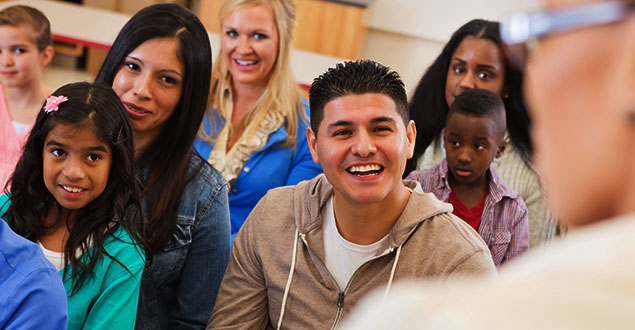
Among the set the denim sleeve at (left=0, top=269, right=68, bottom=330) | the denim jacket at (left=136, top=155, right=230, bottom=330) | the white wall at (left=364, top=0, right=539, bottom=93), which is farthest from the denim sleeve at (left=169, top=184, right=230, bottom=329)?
the white wall at (left=364, top=0, right=539, bottom=93)

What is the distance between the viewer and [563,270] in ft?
1.42

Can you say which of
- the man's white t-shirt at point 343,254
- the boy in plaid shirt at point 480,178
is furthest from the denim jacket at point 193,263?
the boy in plaid shirt at point 480,178

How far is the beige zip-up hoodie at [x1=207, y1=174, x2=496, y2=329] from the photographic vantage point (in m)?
1.70

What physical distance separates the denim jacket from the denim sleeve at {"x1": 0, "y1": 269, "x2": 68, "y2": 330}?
54 cm

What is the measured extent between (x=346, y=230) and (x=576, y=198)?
4.33ft

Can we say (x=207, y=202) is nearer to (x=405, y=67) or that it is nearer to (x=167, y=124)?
(x=167, y=124)

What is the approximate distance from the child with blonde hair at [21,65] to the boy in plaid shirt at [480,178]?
160cm

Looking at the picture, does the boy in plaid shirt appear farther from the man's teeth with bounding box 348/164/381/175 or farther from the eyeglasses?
the eyeglasses

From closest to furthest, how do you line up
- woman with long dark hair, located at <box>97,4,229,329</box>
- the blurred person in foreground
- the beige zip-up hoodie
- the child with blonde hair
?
the blurred person in foreground
the beige zip-up hoodie
woman with long dark hair, located at <box>97,4,229,329</box>
the child with blonde hair

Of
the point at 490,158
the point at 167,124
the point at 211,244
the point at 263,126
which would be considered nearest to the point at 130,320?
the point at 211,244

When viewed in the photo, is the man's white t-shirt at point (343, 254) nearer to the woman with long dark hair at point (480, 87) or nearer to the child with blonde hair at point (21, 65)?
the woman with long dark hair at point (480, 87)

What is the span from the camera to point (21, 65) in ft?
9.79

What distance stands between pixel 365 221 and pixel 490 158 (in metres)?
0.71

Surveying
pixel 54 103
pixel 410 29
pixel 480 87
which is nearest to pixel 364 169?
pixel 54 103
